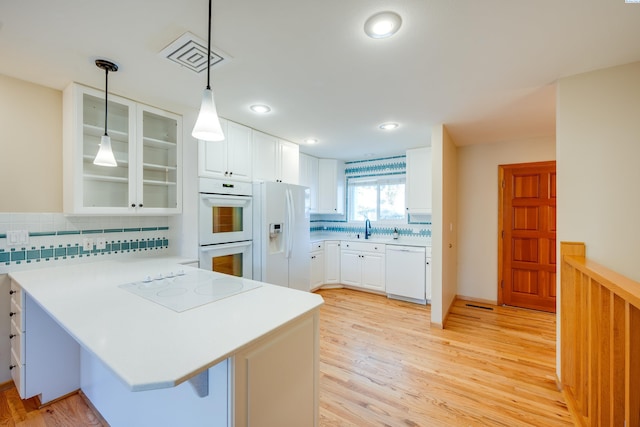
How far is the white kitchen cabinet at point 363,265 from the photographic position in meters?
4.14

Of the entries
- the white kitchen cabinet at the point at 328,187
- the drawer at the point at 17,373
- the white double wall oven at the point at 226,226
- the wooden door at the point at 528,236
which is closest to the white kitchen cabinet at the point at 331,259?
the white kitchen cabinet at the point at 328,187

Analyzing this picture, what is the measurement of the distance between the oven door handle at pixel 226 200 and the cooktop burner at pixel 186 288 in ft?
2.95

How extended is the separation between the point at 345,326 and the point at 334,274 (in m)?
1.47

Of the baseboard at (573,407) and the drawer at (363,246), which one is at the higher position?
the drawer at (363,246)

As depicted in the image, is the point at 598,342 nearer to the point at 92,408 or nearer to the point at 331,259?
the point at 92,408

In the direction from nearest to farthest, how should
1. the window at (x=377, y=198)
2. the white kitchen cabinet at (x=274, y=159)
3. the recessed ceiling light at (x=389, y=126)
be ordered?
the recessed ceiling light at (x=389, y=126) → the white kitchen cabinet at (x=274, y=159) → the window at (x=377, y=198)

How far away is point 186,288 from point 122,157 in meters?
1.56

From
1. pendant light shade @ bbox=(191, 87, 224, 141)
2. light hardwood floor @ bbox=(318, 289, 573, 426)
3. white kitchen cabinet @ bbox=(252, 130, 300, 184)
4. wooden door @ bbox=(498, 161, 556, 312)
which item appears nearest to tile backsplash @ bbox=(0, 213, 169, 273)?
white kitchen cabinet @ bbox=(252, 130, 300, 184)

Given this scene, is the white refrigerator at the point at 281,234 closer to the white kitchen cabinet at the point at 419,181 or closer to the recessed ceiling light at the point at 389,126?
the recessed ceiling light at the point at 389,126

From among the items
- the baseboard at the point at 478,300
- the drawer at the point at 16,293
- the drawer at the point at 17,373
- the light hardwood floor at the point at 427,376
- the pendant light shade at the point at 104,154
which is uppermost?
the pendant light shade at the point at 104,154

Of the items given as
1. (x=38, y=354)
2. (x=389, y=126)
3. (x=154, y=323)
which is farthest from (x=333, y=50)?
(x=38, y=354)

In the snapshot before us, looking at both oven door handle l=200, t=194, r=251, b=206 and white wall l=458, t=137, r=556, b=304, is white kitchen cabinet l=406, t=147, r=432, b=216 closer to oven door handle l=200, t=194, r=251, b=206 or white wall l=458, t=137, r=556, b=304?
white wall l=458, t=137, r=556, b=304

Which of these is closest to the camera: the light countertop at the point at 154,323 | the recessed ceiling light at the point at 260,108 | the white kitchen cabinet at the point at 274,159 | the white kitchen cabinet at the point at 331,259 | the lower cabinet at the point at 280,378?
the light countertop at the point at 154,323

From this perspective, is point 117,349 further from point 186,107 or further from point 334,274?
point 334,274
